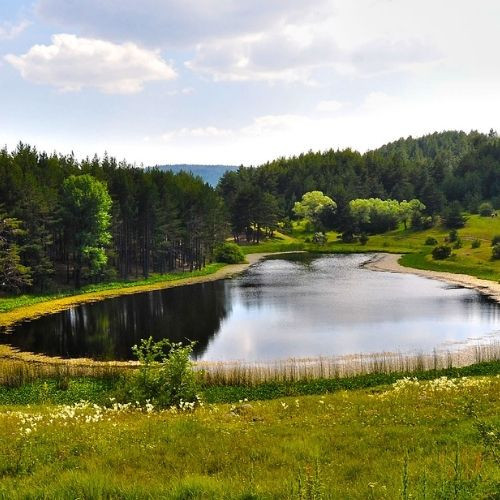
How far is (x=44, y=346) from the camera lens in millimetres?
45781

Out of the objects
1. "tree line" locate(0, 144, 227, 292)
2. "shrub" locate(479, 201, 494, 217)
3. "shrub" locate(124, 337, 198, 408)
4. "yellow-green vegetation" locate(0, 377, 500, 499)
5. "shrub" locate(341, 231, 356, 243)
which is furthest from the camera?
"shrub" locate(479, 201, 494, 217)

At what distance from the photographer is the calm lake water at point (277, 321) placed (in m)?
43.8

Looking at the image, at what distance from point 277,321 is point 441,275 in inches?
1863

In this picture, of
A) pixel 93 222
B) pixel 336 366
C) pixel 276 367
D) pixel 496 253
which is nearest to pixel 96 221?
pixel 93 222

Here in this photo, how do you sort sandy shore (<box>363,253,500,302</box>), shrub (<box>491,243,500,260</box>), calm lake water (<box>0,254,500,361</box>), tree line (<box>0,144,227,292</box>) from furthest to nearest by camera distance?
shrub (<box>491,243,500,260</box>), tree line (<box>0,144,227,292</box>), sandy shore (<box>363,253,500,302</box>), calm lake water (<box>0,254,500,361</box>)

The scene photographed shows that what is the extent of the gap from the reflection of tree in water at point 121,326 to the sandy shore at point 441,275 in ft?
120

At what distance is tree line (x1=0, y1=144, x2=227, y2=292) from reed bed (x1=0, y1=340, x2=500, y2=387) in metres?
31.6

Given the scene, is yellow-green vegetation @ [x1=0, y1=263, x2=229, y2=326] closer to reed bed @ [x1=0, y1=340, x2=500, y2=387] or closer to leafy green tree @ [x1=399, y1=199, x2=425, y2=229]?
reed bed @ [x1=0, y1=340, x2=500, y2=387]

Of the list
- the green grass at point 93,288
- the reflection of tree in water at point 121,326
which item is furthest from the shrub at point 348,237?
the reflection of tree in water at point 121,326

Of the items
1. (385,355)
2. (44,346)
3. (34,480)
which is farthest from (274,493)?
(44,346)

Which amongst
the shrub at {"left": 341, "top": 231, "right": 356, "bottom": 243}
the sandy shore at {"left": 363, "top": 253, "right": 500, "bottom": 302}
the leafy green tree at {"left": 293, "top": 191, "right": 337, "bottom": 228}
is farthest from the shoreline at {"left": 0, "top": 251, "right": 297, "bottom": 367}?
the leafy green tree at {"left": 293, "top": 191, "right": 337, "bottom": 228}

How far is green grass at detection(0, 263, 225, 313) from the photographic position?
66456 mm

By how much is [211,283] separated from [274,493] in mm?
79283

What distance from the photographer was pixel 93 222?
83000 mm
